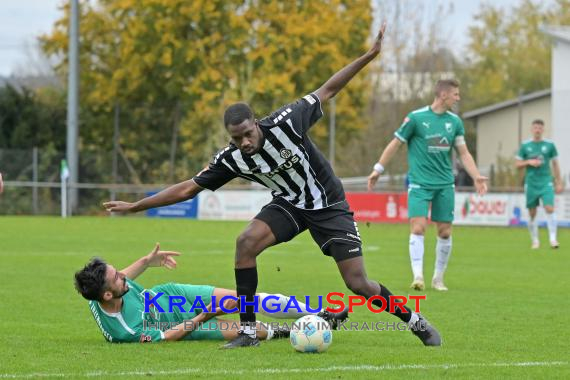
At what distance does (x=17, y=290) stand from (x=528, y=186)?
11.4 metres

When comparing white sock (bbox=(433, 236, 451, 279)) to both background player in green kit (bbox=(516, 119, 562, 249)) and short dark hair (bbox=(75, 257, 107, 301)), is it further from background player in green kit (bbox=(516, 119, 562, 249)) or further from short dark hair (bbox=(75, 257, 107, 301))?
background player in green kit (bbox=(516, 119, 562, 249))

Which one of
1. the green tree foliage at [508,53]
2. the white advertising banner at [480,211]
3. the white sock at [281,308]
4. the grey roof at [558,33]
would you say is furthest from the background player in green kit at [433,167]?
the green tree foliage at [508,53]

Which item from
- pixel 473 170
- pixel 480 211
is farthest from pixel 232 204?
pixel 473 170

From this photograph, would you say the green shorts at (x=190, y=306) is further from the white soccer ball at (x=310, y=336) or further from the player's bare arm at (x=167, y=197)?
the white soccer ball at (x=310, y=336)

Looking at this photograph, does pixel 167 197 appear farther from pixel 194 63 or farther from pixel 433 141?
pixel 194 63

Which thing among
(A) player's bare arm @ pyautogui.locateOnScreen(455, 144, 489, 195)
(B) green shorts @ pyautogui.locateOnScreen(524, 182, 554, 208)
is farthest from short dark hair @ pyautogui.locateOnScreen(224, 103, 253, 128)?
(B) green shorts @ pyautogui.locateOnScreen(524, 182, 554, 208)

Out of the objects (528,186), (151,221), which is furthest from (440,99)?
(151,221)

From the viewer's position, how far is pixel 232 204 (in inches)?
1235

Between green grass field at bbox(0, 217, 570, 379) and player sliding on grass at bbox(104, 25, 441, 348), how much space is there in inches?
17.4

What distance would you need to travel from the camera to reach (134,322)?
8117mm

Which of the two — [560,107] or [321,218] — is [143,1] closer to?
[560,107]

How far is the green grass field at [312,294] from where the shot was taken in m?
7.01

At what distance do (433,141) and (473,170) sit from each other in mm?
667

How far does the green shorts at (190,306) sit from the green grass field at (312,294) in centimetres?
17
